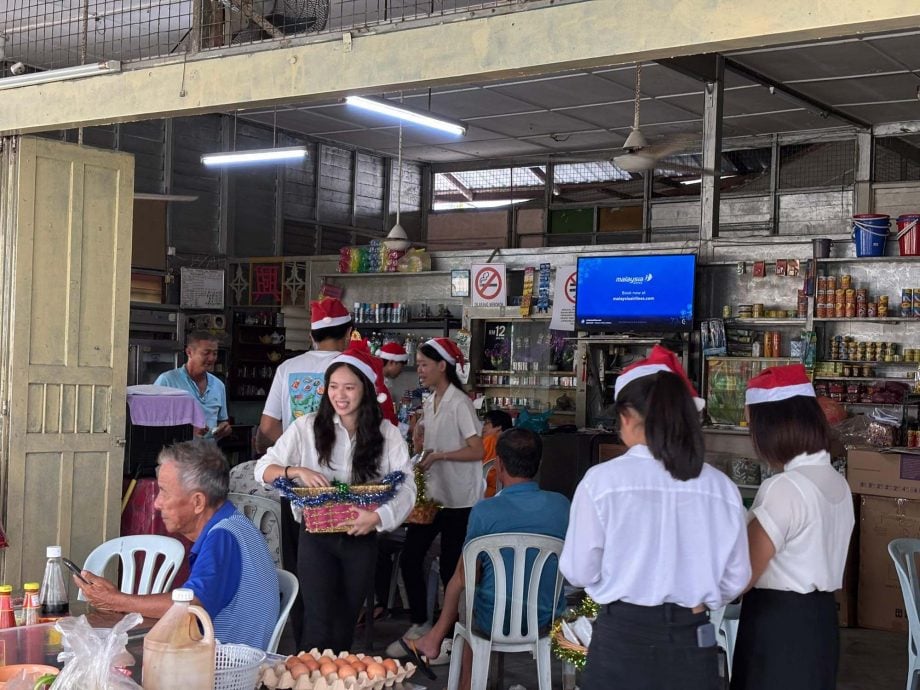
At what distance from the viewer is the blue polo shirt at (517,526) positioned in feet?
15.3

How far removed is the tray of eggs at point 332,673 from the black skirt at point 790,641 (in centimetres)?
110

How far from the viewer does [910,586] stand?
478cm

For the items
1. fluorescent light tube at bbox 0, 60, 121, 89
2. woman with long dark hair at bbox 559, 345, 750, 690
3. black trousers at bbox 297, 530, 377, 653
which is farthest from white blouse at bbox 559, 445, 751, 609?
fluorescent light tube at bbox 0, 60, 121, 89

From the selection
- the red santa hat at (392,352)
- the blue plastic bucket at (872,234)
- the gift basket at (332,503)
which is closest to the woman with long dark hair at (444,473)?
the gift basket at (332,503)

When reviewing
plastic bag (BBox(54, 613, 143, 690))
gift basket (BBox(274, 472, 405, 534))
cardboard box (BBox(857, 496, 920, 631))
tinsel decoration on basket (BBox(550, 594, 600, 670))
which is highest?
gift basket (BBox(274, 472, 405, 534))

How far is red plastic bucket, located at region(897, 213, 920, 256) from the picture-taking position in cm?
948

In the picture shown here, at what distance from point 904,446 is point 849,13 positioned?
5.33m

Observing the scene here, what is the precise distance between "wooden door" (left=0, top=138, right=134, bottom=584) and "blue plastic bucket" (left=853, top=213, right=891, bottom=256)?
641cm

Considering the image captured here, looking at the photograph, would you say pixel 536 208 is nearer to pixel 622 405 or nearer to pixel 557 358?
pixel 557 358

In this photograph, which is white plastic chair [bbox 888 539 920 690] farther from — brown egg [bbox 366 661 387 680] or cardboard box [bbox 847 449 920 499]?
brown egg [bbox 366 661 387 680]

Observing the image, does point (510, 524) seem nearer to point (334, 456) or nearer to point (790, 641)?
point (334, 456)

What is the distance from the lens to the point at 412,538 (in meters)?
6.20

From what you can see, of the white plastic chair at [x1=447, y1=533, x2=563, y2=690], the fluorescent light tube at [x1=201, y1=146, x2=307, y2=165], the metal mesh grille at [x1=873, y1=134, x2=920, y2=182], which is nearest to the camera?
the white plastic chair at [x1=447, y1=533, x2=563, y2=690]

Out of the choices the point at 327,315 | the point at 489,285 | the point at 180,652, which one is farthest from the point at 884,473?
the point at 180,652
